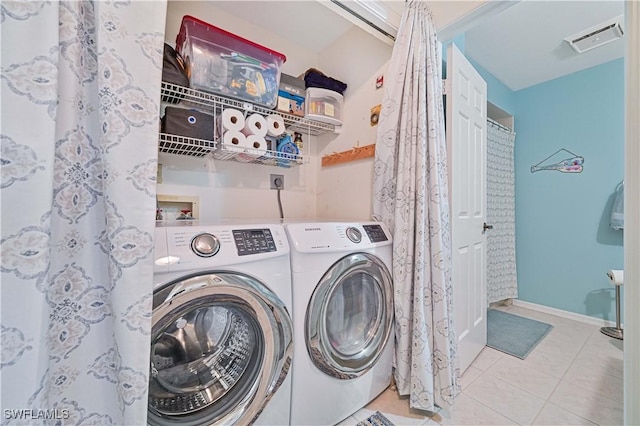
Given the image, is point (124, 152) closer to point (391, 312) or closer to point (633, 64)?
point (391, 312)

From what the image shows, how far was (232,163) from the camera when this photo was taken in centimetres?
167

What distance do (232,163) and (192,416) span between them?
1329 mm

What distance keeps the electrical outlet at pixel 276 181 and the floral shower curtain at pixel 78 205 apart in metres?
1.22

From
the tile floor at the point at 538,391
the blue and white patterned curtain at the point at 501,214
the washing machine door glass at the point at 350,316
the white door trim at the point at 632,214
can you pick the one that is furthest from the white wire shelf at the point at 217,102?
the blue and white patterned curtain at the point at 501,214

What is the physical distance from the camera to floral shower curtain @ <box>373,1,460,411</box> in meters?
1.22

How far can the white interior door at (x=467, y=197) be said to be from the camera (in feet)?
4.79

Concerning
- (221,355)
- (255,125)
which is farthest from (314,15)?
(221,355)

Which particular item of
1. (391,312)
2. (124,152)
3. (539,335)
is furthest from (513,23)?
(124,152)

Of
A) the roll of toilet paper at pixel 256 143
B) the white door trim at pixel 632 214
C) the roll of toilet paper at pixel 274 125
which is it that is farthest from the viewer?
the roll of toilet paper at pixel 274 125

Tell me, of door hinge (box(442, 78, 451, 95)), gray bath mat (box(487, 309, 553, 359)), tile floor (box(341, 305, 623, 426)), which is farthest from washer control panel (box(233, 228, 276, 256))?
gray bath mat (box(487, 309, 553, 359))

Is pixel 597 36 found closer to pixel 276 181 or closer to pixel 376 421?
pixel 276 181

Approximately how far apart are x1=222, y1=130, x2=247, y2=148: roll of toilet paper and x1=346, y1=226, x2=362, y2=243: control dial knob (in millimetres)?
733

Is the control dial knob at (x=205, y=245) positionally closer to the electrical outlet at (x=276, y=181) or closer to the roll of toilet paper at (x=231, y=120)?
the roll of toilet paper at (x=231, y=120)

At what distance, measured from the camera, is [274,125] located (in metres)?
1.49
